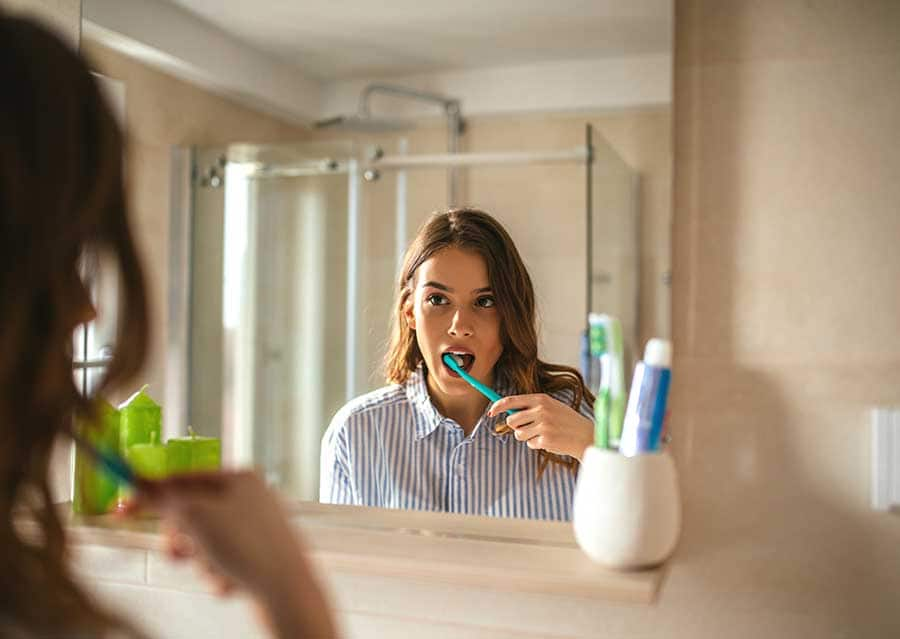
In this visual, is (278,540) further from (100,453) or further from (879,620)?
(879,620)

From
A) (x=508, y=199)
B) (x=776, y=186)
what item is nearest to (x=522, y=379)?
(x=508, y=199)

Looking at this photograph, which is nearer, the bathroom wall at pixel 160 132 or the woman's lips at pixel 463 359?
the woman's lips at pixel 463 359

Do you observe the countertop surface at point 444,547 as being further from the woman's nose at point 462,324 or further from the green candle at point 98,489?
the woman's nose at point 462,324

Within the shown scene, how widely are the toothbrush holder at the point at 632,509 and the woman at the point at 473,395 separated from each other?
161 millimetres

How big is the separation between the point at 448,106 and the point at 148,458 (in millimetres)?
544

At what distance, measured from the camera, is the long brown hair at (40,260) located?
50cm

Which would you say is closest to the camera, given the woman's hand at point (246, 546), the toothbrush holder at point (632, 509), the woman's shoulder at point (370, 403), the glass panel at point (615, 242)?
the woman's hand at point (246, 546)

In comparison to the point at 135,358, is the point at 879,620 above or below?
below

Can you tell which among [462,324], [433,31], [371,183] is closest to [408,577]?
[462,324]

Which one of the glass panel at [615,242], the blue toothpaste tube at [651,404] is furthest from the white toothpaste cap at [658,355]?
the glass panel at [615,242]

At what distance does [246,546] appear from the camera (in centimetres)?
50

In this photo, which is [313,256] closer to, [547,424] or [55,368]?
[547,424]

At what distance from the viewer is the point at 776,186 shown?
0.80m

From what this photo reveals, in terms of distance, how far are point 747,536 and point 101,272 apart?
62cm
